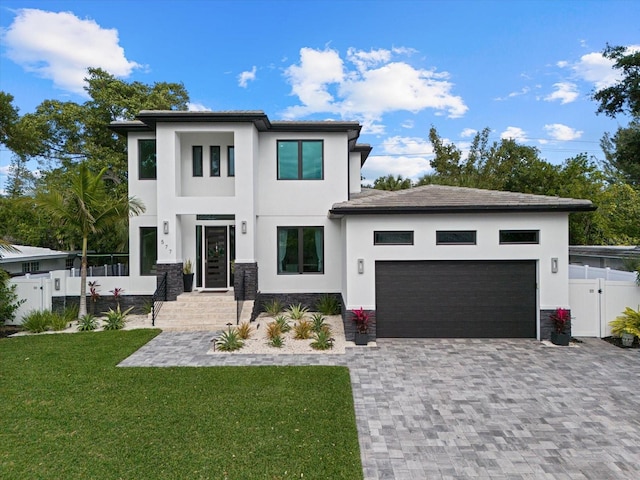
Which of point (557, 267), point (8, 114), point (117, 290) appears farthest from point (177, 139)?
point (557, 267)

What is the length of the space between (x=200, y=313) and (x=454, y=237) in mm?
8131

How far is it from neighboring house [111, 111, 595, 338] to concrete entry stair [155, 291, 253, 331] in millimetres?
563

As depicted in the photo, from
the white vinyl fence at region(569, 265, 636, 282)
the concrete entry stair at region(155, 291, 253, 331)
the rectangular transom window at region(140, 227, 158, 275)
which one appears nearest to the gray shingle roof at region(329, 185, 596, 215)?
the white vinyl fence at region(569, 265, 636, 282)

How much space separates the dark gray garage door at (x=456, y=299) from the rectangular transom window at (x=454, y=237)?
1.91 ft

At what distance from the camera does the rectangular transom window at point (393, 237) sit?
31.1 feet

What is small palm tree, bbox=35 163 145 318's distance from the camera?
419 inches

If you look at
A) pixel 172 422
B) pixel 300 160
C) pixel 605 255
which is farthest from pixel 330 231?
pixel 605 255

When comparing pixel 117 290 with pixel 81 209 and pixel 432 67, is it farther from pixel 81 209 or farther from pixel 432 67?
pixel 432 67

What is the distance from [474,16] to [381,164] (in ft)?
73.4

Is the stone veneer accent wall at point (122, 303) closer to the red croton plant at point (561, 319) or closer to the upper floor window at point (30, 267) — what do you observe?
the upper floor window at point (30, 267)

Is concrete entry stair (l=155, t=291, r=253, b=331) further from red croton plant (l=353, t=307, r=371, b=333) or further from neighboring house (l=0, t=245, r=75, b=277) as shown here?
neighboring house (l=0, t=245, r=75, b=277)

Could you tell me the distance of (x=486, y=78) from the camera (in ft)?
60.8

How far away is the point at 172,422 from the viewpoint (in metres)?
4.95

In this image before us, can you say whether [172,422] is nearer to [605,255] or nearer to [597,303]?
[597,303]
